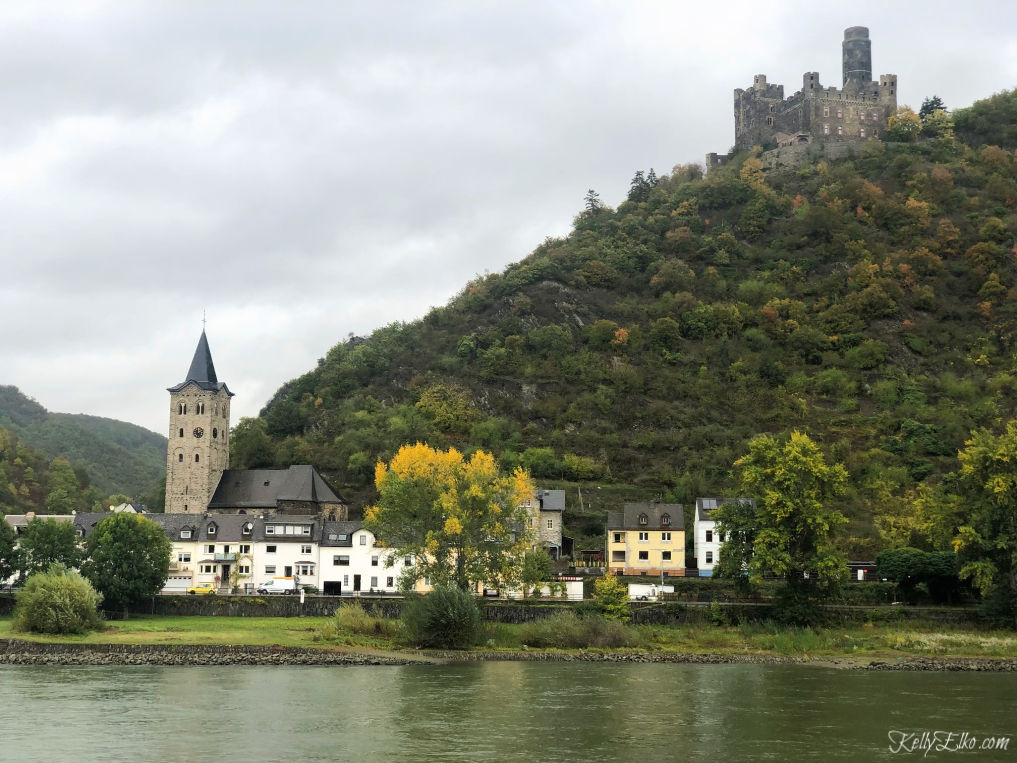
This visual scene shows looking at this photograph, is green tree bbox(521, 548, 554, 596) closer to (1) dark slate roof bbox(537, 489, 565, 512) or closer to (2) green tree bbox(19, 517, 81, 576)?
(1) dark slate roof bbox(537, 489, 565, 512)

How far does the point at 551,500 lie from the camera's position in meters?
87.3

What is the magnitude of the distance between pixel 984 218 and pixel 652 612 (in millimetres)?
91954

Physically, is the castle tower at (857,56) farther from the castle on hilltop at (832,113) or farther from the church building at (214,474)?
the church building at (214,474)

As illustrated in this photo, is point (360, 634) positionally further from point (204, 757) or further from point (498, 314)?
point (498, 314)

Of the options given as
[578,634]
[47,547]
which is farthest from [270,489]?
[578,634]

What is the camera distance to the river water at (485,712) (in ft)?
113

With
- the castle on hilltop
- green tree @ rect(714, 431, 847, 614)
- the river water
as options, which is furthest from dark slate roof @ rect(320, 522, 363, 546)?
the castle on hilltop

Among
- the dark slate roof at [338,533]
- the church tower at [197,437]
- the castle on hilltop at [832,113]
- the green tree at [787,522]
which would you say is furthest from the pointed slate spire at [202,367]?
the castle on hilltop at [832,113]

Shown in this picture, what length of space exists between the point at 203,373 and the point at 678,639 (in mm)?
61331

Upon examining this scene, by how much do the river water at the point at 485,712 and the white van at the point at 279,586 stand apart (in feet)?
83.8

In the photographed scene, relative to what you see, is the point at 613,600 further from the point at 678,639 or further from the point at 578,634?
the point at 578,634

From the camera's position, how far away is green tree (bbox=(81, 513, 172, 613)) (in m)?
69.4

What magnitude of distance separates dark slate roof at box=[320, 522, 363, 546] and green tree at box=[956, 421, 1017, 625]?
4074cm

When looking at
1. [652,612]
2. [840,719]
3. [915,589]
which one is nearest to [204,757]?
[840,719]
